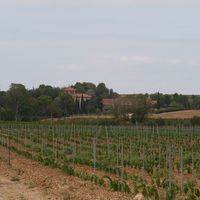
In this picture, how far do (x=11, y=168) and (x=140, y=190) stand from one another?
7.21 m

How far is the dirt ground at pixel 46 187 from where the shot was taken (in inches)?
467

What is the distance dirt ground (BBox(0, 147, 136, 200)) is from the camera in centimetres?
1185

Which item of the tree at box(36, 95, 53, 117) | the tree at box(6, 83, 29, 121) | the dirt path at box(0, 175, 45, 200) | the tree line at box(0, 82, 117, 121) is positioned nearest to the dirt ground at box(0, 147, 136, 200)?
the dirt path at box(0, 175, 45, 200)

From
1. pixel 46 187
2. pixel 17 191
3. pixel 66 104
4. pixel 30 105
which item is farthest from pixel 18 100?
pixel 17 191

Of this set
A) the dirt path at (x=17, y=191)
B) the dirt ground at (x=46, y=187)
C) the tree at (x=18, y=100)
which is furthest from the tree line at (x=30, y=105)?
the dirt path at (x=17, y=191)

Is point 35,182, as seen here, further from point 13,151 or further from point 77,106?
point 77,106

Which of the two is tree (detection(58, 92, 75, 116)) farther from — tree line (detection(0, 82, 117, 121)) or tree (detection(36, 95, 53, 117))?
tree (detection(36, 95, 53, 117))

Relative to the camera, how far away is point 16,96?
94.1 m

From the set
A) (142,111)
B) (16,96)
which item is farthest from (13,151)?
(16,96)

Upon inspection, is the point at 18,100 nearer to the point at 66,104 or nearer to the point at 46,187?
the point at 66,104

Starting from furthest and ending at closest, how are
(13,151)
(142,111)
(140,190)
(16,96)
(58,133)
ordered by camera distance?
1. (16,96)
2. (142,111)
3. (58,133)
4. (13,151)
5. (140,190)

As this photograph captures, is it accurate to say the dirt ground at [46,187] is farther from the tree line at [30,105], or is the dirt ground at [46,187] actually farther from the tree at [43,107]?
the tree at [43,107]

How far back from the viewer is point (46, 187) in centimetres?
1334

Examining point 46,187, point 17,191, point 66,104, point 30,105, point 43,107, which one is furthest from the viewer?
point 66,104
